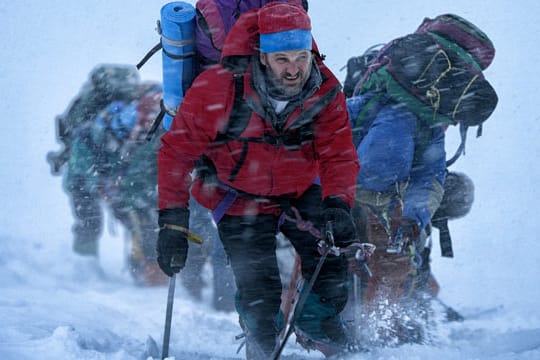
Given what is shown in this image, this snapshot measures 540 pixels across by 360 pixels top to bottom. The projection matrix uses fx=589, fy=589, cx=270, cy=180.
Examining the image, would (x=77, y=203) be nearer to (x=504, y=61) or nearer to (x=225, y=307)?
(x=225, y=307)

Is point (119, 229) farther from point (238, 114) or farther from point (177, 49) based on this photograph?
point (238, 114)

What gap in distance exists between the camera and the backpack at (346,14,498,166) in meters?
4.22

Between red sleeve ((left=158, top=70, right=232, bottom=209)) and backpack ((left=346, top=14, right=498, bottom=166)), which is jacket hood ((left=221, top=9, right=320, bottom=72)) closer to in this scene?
red sleeve ((left=158, top=70, right=232, bottom=209))

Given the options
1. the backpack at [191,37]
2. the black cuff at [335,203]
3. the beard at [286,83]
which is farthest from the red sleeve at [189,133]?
the black cuff at [335,203]

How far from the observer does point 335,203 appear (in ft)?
10.7

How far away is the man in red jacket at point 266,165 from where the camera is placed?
300 cm

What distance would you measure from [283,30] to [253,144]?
0.61m

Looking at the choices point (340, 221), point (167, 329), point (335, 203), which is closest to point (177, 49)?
point (335, 203)

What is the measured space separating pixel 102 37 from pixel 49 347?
21035mm

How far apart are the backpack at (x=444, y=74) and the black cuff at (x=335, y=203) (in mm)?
1410

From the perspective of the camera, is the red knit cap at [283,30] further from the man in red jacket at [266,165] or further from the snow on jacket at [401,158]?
the snow on jacket at [401,158]

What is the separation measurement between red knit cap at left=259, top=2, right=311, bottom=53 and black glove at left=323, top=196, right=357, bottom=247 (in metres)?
0.86

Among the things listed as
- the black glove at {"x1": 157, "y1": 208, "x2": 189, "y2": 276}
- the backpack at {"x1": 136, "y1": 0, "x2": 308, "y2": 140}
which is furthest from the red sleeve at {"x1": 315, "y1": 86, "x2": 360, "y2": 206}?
the black glove at {"x1": 157, "y1": 208, "x2": 189, "y2": 276}

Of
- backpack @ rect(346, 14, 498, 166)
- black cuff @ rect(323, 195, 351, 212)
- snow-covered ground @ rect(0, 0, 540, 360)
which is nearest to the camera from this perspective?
black cuff @ rect(323, 195, 351, 212)
